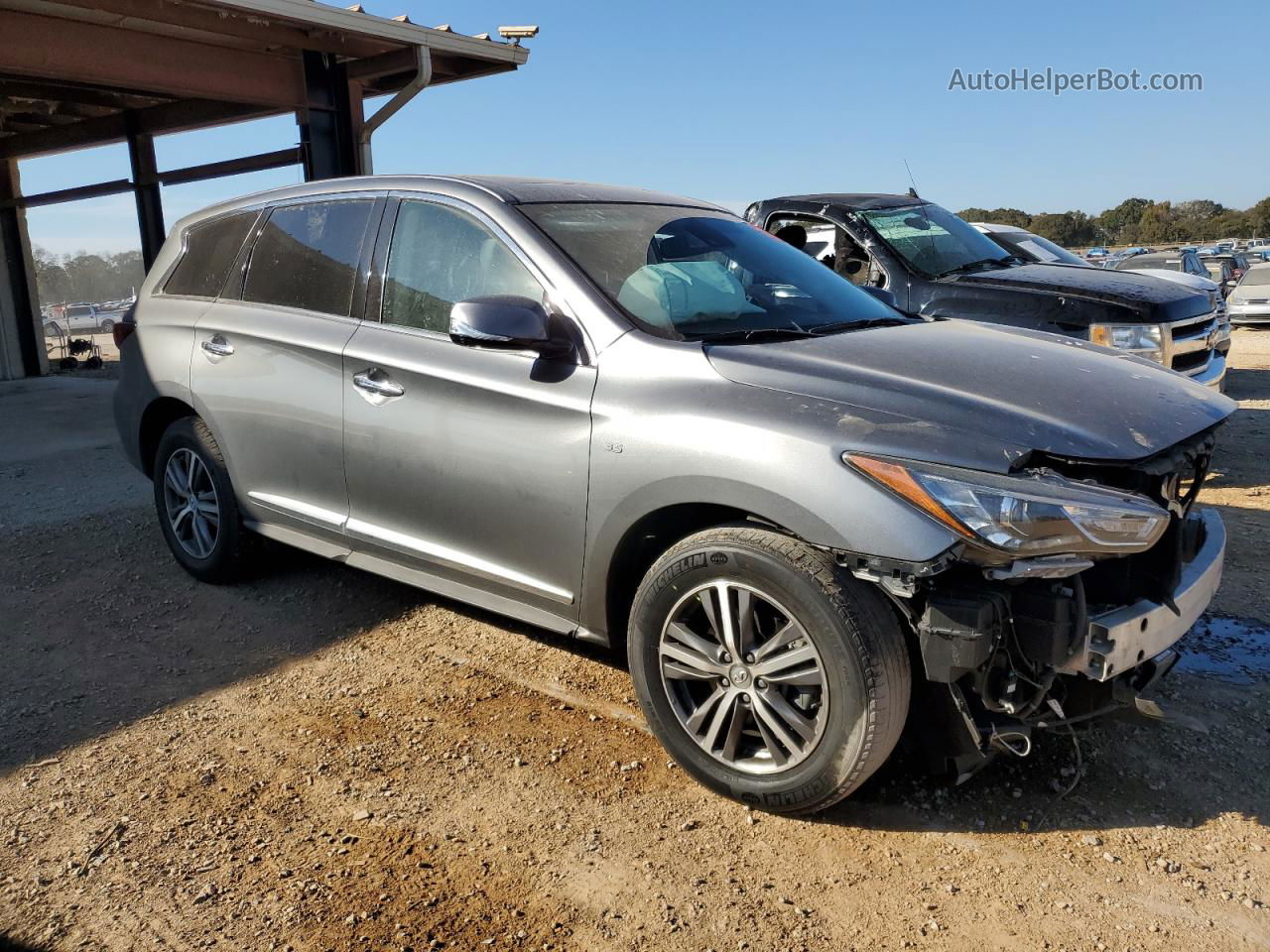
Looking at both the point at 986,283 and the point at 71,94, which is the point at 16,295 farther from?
the point at 986,283

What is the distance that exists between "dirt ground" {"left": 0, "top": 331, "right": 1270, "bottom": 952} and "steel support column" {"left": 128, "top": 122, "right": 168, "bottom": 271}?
10634 mm

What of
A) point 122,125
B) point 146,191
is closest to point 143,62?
point 146,191

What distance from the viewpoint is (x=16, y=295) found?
1527 centimetres

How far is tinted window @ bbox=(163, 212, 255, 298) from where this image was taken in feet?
15.1

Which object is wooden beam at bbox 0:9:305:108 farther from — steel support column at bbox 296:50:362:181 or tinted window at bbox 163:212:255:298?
tinted window at bbox 163:212:255:298

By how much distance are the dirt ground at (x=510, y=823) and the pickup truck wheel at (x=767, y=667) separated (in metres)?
0.18

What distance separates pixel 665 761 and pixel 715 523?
822mm

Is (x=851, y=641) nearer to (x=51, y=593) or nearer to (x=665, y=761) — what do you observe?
(x=665, y=761)

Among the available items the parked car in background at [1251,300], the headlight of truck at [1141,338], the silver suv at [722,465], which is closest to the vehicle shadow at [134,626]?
the silver suv at [722,465]

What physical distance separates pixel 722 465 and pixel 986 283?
4.62 m

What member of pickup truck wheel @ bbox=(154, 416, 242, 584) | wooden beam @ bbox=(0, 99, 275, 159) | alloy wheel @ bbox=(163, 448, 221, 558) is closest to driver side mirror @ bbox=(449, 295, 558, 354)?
pickup truck wheel @ bbox=(154, 416, 242, 584)

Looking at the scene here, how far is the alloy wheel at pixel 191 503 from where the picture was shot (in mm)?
4660

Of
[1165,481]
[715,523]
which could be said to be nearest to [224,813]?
[715,523]

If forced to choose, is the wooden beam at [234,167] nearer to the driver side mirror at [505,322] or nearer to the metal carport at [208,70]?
the metal carport at [208,70]
